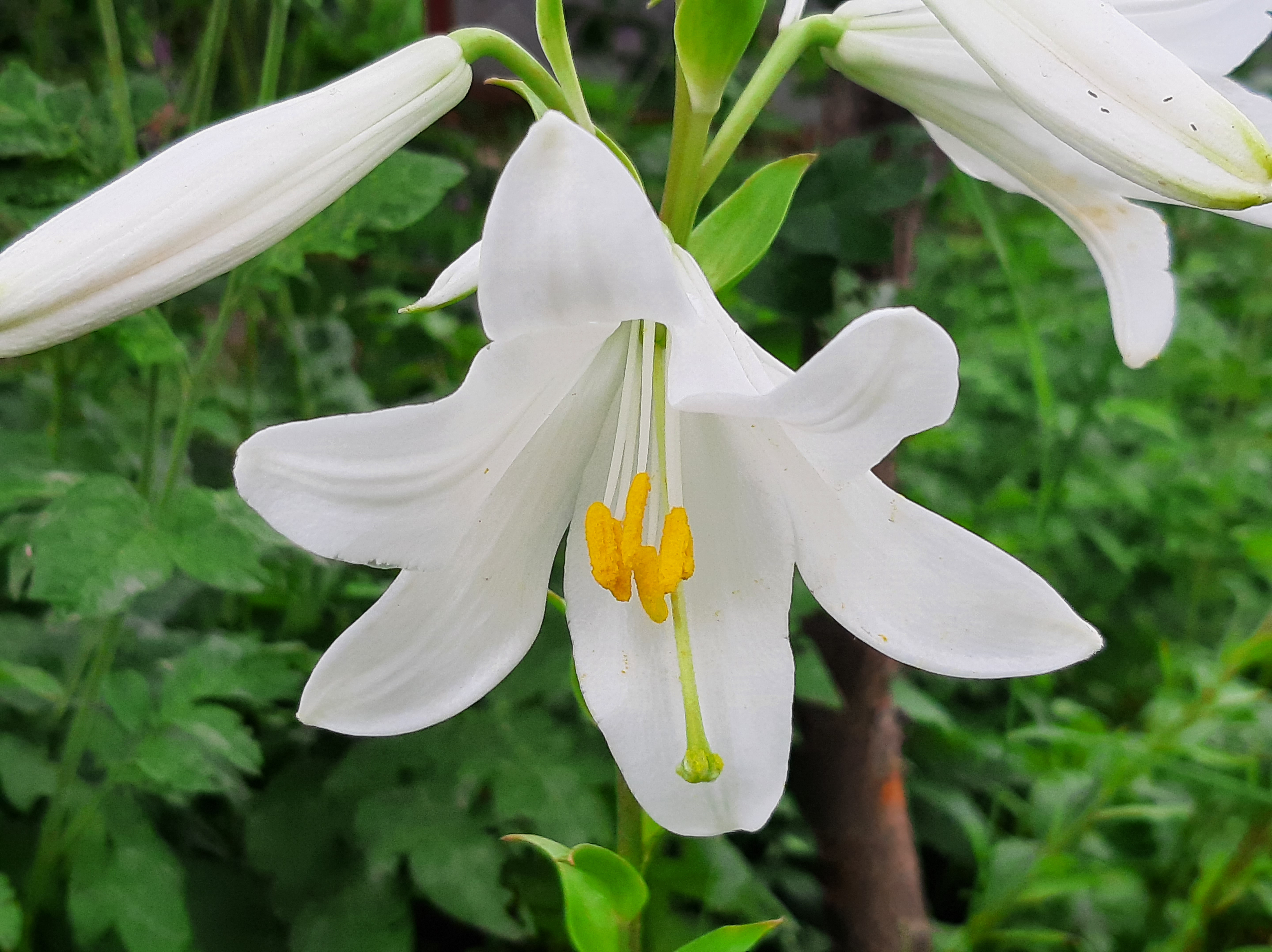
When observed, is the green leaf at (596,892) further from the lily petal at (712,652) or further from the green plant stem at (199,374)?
the green plant stem at (199,374)

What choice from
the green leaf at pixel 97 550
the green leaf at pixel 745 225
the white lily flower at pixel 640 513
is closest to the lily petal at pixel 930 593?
the white lily flower at pixel 640 513

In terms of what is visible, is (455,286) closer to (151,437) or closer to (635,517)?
(635,517)

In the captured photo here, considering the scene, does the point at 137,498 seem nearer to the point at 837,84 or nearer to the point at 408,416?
the point at 408,416

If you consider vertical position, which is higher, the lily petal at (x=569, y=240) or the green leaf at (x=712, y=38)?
the green leaf at (x=712, y=38)

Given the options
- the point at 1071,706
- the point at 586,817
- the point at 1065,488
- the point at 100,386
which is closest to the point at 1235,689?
the point at 1071,706

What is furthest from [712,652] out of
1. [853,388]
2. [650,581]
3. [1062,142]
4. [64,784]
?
[64,784]

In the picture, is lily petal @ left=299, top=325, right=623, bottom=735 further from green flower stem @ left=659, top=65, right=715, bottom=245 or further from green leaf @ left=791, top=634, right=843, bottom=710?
green leaf @ left=791, top=634, right=843, bottom=710

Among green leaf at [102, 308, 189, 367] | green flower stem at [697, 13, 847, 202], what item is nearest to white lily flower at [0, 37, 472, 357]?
green flower stem at [697, 13, 847, 202]
